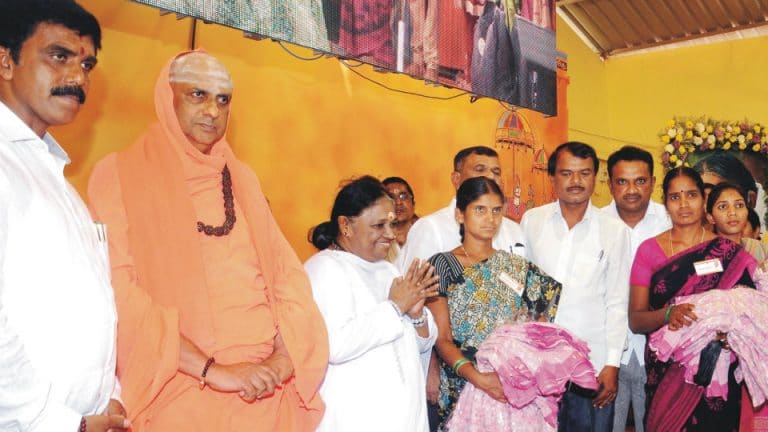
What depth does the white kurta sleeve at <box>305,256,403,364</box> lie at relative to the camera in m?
2.39

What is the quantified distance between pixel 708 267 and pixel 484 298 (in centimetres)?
122

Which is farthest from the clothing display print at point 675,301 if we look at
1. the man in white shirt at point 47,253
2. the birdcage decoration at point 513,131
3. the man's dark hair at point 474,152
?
the birdcage decoration at point 513,131

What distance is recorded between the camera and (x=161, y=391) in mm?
1979

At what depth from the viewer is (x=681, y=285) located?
3.31 meters

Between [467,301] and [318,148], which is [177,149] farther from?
[318,148]

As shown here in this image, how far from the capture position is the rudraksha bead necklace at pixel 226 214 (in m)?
2.16

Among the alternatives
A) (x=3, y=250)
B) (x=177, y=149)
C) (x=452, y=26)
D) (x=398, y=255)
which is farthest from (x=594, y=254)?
(x=3, y=250)

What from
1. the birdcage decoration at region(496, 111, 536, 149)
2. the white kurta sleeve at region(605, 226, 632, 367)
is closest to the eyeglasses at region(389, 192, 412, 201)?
the white kurta sleeve at region(605, 226, 632, 367)

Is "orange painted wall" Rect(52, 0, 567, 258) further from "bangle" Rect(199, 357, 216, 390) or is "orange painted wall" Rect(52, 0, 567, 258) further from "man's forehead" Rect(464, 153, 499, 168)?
"bangle" Rect(199, 357, 216, 390)

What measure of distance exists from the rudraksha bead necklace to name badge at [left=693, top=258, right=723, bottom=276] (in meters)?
2.29

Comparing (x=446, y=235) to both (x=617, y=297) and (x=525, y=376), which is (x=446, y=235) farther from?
(x=525, y=376)

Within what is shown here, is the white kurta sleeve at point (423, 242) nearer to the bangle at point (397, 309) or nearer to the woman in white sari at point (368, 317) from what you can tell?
the woman in white sari at point (368, 317)

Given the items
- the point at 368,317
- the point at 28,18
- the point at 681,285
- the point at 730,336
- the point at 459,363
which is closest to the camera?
the point at 28,18

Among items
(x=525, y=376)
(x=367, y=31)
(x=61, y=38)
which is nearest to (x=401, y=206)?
(x=367, y=31)
